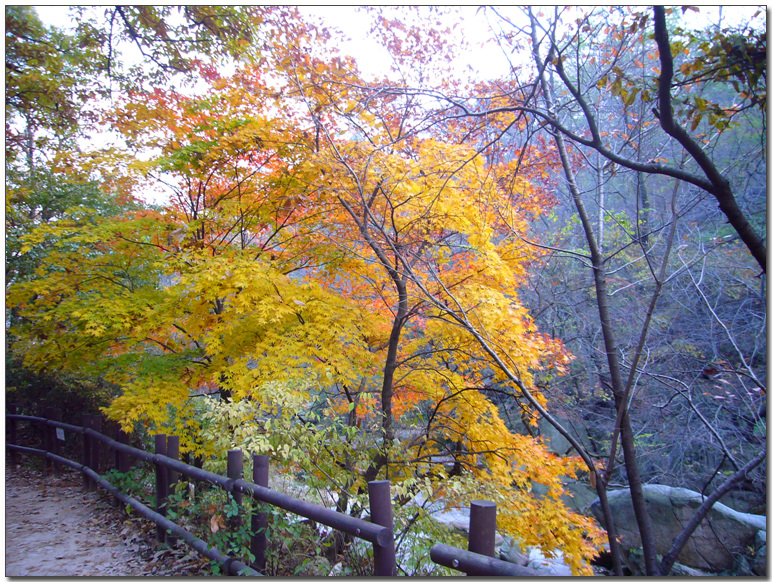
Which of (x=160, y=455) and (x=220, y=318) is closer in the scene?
(x=160, y=455)

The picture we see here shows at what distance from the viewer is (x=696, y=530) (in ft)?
15.7

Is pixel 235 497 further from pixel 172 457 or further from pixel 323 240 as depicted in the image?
pixel 323 240

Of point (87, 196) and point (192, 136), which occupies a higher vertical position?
point (192, 136)

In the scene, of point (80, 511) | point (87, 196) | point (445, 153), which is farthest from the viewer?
point (87, 196)

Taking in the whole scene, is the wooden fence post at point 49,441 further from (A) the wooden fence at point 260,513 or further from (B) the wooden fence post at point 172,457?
(B) the wooden fence post at point 172,457

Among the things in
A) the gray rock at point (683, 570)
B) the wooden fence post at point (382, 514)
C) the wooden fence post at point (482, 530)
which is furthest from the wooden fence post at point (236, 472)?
the gray rock at point (683, 570)

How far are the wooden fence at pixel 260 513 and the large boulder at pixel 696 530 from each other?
3.72m

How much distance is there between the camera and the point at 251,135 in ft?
12.5

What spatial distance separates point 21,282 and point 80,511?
6.58 ft

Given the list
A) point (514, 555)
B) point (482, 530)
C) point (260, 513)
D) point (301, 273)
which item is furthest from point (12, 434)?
point (514, 555)

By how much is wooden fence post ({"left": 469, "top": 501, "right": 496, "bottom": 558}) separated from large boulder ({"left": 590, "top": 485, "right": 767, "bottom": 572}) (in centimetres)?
365

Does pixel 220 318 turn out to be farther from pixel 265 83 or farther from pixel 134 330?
pixel 265 83

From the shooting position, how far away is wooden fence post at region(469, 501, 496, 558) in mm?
1504

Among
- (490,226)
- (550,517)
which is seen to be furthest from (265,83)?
(550,517)
